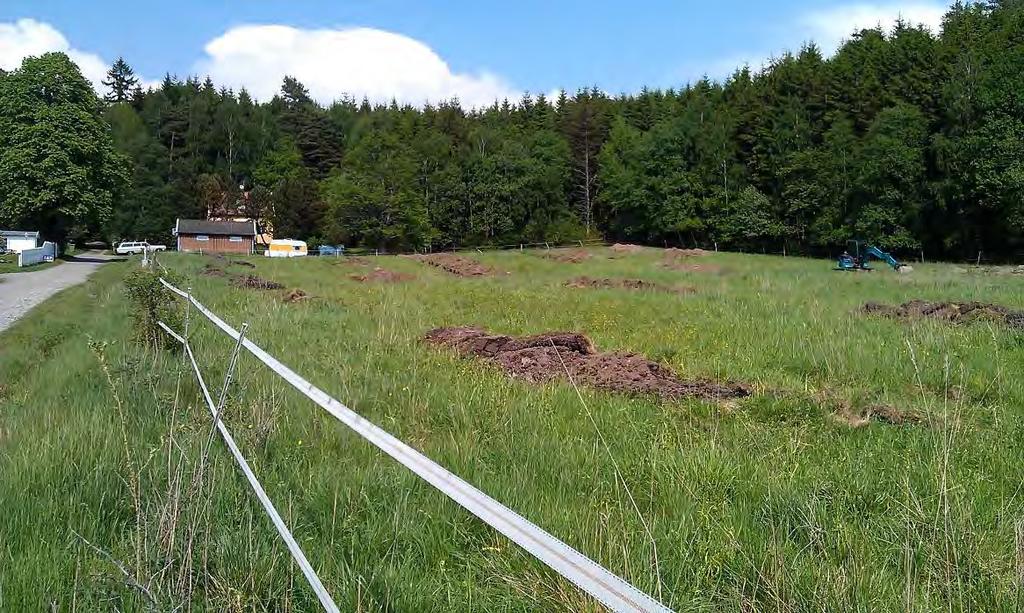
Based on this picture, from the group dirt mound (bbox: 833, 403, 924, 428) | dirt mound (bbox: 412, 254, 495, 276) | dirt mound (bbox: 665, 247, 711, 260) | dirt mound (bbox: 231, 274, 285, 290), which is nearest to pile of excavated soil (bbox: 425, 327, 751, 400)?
dirt mound (bbox: 833, 403, 924, 428)

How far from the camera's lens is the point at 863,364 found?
28.6 ft

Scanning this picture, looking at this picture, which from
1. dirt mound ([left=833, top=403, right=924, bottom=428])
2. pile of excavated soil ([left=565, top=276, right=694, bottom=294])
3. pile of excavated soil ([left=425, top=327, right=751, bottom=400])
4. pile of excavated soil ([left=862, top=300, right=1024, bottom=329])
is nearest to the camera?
dirt mound ([left=833, top=403, right=924, bottom=428])

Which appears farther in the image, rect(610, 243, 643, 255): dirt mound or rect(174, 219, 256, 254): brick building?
rect(174, 219, 256, 254): brick building

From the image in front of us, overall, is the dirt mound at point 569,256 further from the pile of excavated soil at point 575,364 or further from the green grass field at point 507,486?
the green grass field at point 507,486

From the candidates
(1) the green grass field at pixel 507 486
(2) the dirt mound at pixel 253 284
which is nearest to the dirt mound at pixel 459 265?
(2) the dirt mound at pixel 253 284

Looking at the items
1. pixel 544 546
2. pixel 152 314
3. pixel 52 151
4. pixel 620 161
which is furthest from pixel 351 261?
pixel 620 161

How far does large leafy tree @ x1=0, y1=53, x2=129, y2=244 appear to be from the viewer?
48250 mm

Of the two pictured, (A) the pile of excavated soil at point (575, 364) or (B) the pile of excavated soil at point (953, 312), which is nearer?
(A) the pile of excavated soil at point (575, 364)

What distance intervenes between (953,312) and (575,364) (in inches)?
363

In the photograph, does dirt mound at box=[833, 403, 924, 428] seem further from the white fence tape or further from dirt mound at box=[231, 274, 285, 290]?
dirt mound at box=[231, 274, 285, 290]

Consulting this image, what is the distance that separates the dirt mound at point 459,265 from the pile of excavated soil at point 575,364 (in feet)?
85.9

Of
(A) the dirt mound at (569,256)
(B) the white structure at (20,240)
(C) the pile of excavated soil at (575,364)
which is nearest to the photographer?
(C) the pile of excavated soil at (575,364)

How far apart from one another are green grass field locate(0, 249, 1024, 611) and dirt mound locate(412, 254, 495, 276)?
27.9 metres

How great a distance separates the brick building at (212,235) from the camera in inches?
3110
